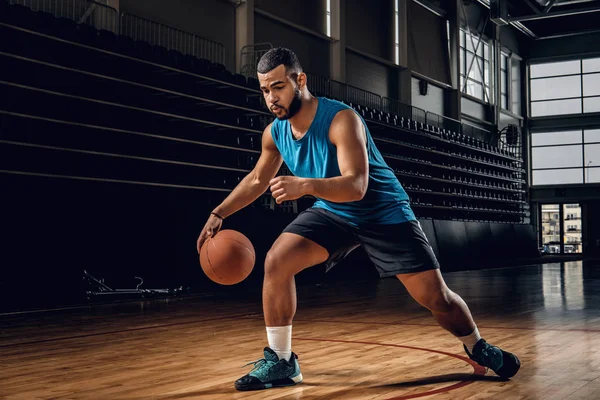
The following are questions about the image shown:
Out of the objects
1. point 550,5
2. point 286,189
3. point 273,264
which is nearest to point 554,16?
point 550,5

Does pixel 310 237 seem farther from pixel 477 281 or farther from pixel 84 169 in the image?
pixel 477 281

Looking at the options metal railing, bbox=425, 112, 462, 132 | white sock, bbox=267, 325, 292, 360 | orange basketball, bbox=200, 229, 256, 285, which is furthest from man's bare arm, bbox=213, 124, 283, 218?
metal railing, bbox=425, 112, 462, 132

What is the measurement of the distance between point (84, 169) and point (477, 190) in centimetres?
1350

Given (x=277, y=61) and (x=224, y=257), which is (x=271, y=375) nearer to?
(x=224, y=257)

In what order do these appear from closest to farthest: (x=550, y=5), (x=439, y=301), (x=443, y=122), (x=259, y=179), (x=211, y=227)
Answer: (x=439, y=301) < (x=211, y=227) < (x=259, y=179) < (x=443, y=122) < (x=550, y=5)

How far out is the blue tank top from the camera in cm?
292

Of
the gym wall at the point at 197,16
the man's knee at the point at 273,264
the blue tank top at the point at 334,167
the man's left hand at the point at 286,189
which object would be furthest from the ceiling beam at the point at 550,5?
the man's left hand at the point at 286,189

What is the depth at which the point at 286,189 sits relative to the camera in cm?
245

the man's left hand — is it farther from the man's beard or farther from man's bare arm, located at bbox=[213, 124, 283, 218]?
man's bare arm, located at bbox=[213, 124, 283, 218]

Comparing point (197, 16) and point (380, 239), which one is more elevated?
point (197, 16)

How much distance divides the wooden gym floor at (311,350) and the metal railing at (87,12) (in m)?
4.08

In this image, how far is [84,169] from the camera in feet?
27.2

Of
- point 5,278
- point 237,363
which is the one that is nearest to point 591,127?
point 5,278

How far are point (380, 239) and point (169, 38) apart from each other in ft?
29.2
